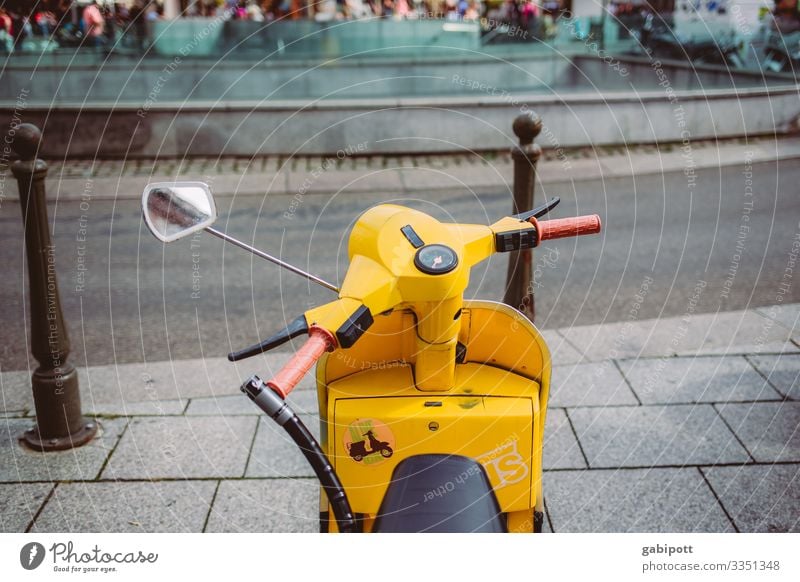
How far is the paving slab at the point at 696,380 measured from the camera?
382 cm

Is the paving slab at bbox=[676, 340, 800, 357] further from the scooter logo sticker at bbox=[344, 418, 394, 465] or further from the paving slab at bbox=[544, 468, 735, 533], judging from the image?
the scooter logo sticker at bbox=[344, 418, 394, 465]

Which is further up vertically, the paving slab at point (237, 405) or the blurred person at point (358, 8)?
the blurred person at point (358, 8)

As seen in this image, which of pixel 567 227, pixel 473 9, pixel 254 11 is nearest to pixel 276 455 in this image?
pixel 567 227

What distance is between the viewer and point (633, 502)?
3068 millimetres

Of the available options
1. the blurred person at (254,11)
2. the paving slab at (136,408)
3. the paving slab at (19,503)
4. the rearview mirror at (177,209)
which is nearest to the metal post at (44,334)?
the paving slab at (136,408)

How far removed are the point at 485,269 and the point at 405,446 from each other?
4212mm

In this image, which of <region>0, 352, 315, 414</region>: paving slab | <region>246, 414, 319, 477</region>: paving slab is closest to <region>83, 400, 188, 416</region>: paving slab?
<region>0, 352, 315, 414</region>: paving slab

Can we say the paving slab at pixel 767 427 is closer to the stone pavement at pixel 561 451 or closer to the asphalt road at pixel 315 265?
the stone pavement at pixel 561 451

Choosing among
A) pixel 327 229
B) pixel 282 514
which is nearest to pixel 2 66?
pixel 327 229

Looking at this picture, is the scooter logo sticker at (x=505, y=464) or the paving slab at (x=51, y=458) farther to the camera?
the paving slab at (x=51, y=458)

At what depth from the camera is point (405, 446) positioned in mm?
2047

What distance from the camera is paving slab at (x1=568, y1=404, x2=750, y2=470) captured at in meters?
3.34

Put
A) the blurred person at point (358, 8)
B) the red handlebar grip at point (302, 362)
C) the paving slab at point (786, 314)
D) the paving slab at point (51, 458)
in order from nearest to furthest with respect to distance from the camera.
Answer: the red handlebar grip at point (302, 362)
the paving slab at point (51, 458)
the paving slab at point (786, 314)
the blurred person at point (358, 8)

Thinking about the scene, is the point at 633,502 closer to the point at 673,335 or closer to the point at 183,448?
the point at 673,335
